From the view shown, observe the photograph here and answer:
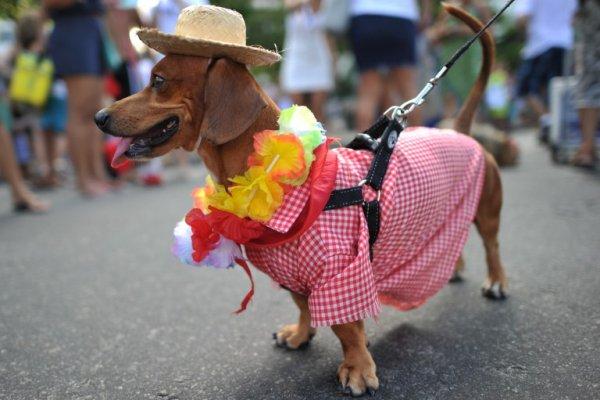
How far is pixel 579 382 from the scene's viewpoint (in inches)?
61.5

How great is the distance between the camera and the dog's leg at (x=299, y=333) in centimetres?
195

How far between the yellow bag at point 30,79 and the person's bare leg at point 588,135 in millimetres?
5786

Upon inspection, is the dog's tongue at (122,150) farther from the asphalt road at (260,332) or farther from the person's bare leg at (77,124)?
the person's bare leg at (77,124)

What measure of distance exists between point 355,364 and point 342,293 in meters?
0.28

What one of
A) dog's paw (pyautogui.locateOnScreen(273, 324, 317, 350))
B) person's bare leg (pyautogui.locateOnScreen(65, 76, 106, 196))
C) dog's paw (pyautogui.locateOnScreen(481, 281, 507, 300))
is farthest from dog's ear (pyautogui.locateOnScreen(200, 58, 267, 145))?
person's bare leg (pyautogui.locateOnScreen(65, 76, 106, 196))

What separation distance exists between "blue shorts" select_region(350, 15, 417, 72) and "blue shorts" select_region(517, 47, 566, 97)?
2.63m

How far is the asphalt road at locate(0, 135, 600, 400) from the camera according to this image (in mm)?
1681

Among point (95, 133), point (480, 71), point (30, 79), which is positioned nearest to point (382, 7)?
point (480, 71)

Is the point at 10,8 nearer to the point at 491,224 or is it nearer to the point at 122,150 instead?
the point at 122,150

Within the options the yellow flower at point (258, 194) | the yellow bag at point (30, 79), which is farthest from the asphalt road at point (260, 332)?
the yellow bag at point (30, 79)

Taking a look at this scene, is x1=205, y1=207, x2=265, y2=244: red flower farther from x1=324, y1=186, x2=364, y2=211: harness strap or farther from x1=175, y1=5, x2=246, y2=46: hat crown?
x1=175, y1=5, x2=246, y2=46: hat crown

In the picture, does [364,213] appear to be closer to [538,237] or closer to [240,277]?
[240,277]

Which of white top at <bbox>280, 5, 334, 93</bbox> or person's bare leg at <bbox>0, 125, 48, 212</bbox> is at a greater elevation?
white top at <bbox>280, 5, 334, 93</bbox>

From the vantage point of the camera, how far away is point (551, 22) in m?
5.79
